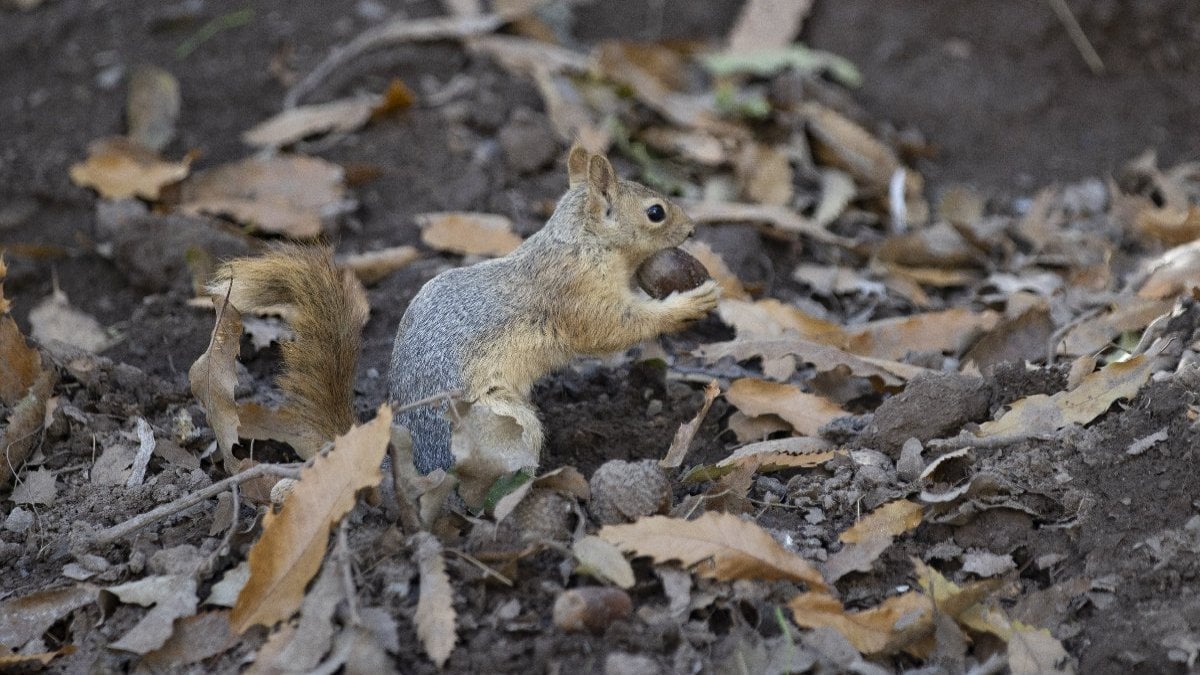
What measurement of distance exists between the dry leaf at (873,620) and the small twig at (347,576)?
1019mm

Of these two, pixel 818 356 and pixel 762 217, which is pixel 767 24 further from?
pixel 818 356

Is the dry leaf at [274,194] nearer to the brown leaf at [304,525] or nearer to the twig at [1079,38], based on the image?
the brown leaf at [304,525]

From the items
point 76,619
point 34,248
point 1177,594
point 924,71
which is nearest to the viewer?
point 1177,594

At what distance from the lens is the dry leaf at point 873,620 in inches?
110

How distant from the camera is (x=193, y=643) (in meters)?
2.88

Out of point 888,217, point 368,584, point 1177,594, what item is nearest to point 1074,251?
point 888,217

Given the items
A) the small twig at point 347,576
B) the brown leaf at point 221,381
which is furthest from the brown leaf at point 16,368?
the small twig at point 347,576

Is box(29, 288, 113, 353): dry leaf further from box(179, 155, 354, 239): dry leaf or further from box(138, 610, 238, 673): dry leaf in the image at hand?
box(138, 610, 238, 673): dry leaf

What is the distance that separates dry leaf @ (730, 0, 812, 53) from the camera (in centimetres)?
692

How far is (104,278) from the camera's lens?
17.0ft

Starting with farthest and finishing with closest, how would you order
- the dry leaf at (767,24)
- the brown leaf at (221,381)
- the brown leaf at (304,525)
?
the dry leaf at (767,24) < the brown leaf at (221,381) < the brown leaf at (304,525)

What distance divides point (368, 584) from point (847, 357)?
1926 mm

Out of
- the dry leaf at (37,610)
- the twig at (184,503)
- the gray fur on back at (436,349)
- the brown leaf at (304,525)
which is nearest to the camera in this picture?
the brown leaf at (304,525)

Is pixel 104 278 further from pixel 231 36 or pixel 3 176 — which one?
pixel 231 36
